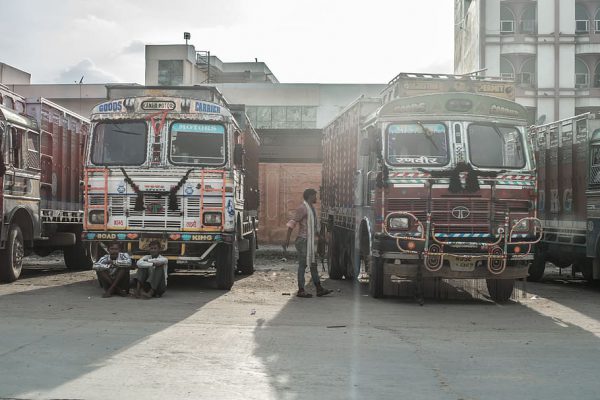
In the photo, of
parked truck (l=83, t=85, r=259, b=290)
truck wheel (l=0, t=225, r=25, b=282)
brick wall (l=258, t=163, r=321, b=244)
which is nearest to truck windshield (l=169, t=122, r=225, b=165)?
parked truck (l=83, t=85, r=259, b=290)

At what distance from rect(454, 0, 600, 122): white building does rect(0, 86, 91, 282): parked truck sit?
83.7 ft

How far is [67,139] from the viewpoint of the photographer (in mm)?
17141

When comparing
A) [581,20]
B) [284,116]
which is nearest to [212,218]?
[581,20]

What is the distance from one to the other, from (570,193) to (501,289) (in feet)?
12.9

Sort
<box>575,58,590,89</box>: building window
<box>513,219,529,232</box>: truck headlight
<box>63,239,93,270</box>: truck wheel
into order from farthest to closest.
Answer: <box>575,58,590,89</box>: building window → <box>63,239,93,270</box>: truck wheel → <box>513,219,529,232</box>: truck headlight

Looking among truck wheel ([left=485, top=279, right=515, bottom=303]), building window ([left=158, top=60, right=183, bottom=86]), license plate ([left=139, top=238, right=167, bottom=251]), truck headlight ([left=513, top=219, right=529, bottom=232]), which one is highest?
building window ([left=158, top=60, right=183, bottom=86])

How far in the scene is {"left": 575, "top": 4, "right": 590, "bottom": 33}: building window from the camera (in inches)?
1479

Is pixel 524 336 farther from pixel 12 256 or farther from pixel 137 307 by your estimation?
pixel 12 256

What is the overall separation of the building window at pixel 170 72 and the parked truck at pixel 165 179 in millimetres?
36693

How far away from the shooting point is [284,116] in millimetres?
45656

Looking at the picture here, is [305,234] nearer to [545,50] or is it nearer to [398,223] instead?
[398,223]

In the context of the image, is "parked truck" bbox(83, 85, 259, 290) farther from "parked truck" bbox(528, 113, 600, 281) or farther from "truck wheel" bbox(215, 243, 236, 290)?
"parked truck" bbox(528, 113, 600, 281)

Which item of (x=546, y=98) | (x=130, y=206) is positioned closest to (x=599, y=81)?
(x=546, y=98)

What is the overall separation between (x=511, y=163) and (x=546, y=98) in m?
28.1
